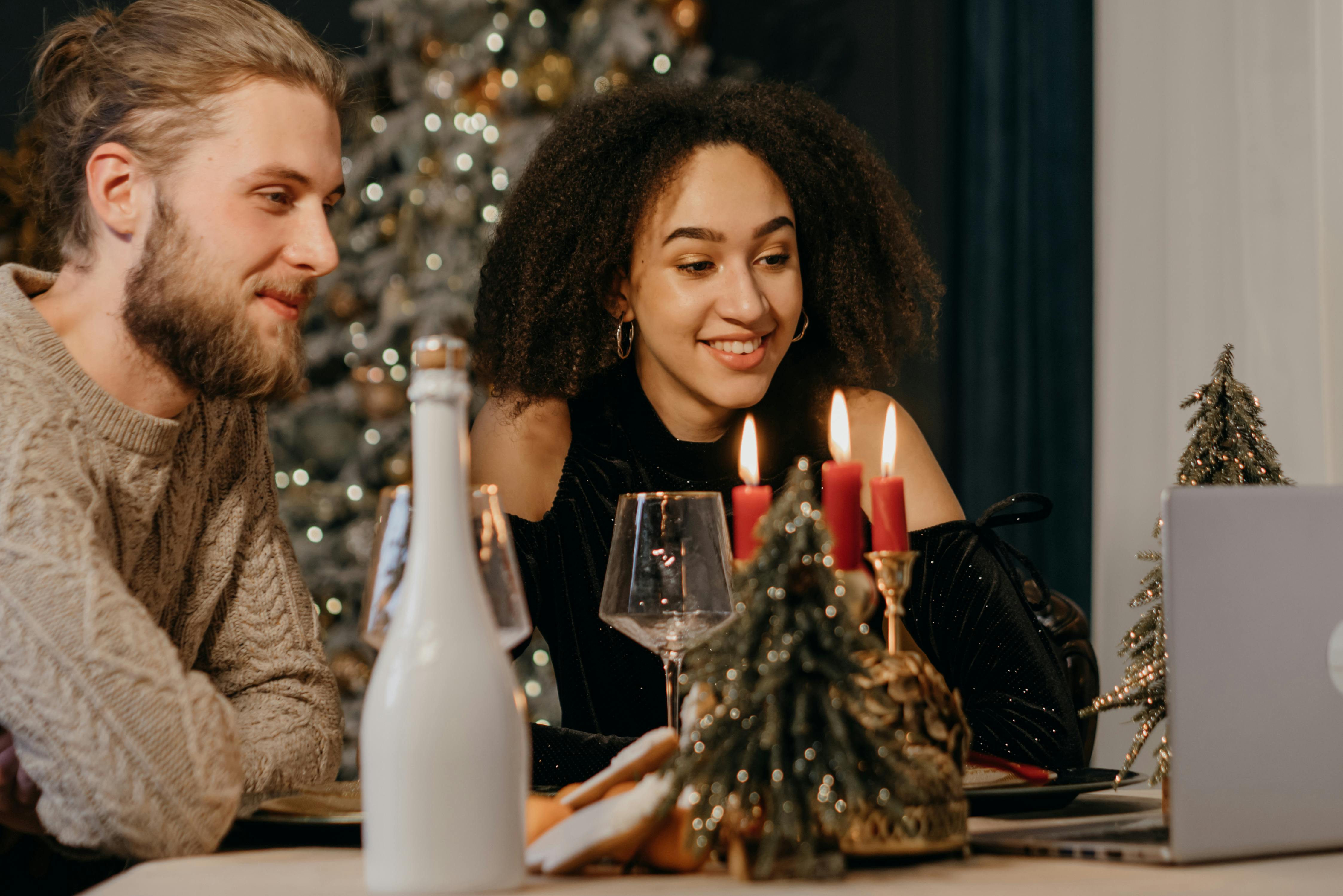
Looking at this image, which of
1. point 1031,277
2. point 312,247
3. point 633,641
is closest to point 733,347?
point 633,641

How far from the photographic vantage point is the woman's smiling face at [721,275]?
1.77 metres

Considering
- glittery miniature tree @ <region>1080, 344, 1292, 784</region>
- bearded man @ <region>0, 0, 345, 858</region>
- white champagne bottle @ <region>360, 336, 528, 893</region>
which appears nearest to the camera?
white champagne bottle @ <region>360, 336, 528, 893</region>

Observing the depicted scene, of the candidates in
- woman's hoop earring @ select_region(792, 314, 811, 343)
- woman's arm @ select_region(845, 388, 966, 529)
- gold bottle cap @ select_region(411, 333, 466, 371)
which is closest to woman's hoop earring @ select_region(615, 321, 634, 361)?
woman's hoop earring @ select_region(792, 314, 811, 343)

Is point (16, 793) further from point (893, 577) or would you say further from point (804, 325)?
point (804, 325)

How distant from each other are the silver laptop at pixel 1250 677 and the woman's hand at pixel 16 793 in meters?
0.83

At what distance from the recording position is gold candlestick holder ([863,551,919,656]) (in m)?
0.84

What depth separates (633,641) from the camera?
177cm

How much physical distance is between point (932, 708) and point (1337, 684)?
26 cm

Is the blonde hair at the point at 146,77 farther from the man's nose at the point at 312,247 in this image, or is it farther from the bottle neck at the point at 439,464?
the bottle neck at the point at 439,464

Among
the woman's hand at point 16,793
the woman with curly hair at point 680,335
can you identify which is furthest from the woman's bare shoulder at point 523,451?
the woman's hand at point 16,793

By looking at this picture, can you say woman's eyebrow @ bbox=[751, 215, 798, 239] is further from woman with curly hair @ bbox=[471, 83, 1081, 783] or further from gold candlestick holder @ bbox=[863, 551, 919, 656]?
gold candlestick holder @ bbox=[863, 551, 919, 656]

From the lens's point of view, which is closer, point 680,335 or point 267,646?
point 267,646

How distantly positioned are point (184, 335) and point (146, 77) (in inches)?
11.5

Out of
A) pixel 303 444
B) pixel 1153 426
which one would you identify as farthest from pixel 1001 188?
pixel 303 444
